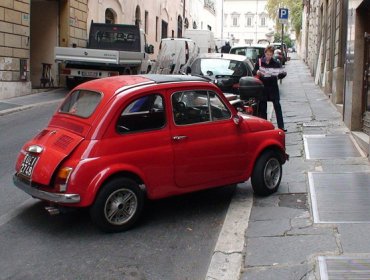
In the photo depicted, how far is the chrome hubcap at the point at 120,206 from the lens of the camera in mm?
5555

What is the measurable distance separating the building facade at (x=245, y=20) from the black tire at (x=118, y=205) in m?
92.6

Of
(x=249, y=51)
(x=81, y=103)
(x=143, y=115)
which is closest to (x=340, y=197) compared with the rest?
(x=143, y=115)

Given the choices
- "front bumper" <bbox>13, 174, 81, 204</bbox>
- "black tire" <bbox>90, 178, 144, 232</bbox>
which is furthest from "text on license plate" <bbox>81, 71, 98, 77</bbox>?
"black tire" <bbox>90, 178, 144, 232</bbox>

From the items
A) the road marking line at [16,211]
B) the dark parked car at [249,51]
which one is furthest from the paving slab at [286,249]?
the dark parked car at [249,51]

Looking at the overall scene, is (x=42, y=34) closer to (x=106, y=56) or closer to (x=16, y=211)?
(x=106, y=56)

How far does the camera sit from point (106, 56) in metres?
18.2

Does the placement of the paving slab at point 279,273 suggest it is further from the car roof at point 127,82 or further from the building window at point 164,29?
the building window at point 164,29

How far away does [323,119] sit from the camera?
12539mm

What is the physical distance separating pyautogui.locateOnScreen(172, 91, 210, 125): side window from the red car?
0.04ft

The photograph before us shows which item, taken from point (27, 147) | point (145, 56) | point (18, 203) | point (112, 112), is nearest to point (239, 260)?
point (112, 112)

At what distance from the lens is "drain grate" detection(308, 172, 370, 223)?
230 inches

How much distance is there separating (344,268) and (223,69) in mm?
10064

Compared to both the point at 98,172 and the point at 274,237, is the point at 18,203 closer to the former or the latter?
the point at 98,172

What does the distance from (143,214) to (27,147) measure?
58.9 inches
